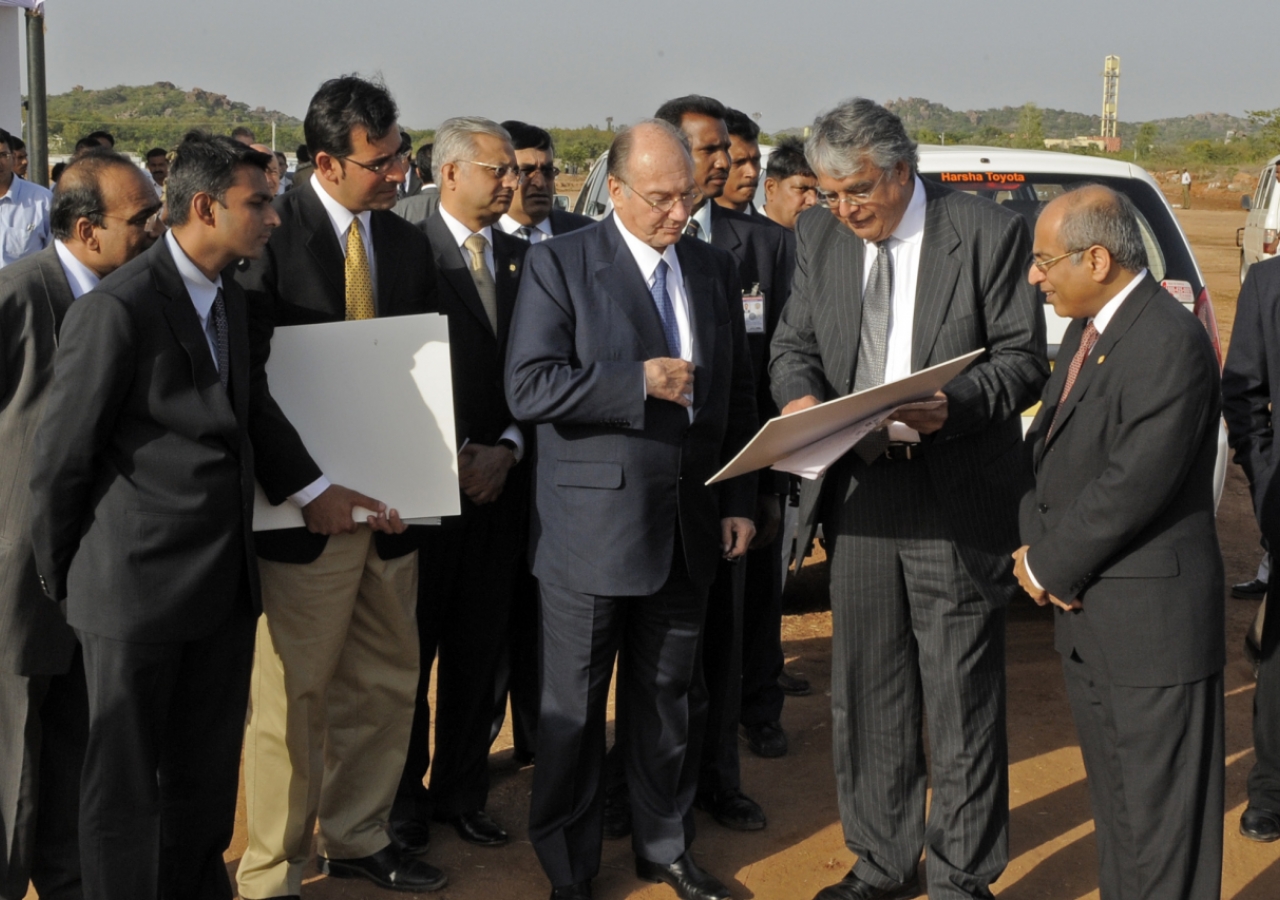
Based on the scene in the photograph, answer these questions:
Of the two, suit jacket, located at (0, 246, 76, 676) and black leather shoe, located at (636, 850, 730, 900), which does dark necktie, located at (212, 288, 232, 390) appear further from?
black leather shoe, located at (636, 850, 730, 900)

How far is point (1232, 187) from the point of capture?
52.8 meters

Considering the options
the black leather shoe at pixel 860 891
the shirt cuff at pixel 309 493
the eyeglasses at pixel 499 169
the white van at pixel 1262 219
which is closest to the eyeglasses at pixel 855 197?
the eyeglasses at pixel 499 169

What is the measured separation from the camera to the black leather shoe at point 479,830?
14.3ft

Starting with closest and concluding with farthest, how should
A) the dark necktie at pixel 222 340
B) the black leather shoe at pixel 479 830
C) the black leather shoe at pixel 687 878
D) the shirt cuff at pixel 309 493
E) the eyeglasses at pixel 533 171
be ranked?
1. the dark necktie at pixel 222 340
2. the shirt cuff at pixel 309 493
3. the black leather shoe at pixel 687 878
4. the black leather shoe at pixel 479 830
5. the eyeglasses at pixel 533 171

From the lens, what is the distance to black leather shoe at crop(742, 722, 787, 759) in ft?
16.8

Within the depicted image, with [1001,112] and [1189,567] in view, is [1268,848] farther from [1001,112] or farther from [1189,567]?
[1001,112]

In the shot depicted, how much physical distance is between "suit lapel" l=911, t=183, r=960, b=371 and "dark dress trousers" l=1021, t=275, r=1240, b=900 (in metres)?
0.50

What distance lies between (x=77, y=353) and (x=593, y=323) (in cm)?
135

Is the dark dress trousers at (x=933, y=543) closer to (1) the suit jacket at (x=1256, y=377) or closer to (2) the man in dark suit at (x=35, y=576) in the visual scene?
(1) the suit jacket at (x=1256, y=377)

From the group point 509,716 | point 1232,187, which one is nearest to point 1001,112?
point 1232,187

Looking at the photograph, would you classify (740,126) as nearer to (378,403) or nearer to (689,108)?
(689,108)

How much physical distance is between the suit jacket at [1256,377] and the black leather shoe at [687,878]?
2208 millimetres

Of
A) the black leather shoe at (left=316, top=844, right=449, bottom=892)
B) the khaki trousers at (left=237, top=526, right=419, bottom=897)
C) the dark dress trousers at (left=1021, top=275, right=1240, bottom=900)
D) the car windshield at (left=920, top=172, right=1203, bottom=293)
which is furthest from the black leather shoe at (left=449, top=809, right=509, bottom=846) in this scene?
the car windshield at (left=920, top=172, right=1203, bottom=293)

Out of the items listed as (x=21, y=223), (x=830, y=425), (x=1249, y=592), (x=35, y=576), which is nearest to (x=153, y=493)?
(x=35, y=576)
